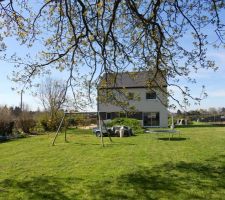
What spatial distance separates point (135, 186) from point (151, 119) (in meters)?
35.7

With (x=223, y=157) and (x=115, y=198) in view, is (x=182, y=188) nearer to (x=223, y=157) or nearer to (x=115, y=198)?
(x=115, y=198)

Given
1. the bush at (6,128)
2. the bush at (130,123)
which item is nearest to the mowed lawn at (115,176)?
the bush at (6,128)

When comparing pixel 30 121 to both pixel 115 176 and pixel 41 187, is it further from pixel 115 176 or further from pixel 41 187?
pixel 41 187

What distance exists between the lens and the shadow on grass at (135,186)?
878 cm

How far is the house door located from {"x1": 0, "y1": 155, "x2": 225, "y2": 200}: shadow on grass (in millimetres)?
33034

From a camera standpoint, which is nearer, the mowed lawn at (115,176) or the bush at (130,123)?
the mowed lawn at (115,176)

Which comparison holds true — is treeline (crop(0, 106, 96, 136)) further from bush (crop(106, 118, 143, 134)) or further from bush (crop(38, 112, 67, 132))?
bush (crop(106, 118, 143, 134))

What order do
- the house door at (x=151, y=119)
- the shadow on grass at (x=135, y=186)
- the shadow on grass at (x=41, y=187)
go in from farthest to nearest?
the house door at (x=151, y=119), the shadow on grass at (x=41, y=187), the shadow on grass at (x=135, y=186)

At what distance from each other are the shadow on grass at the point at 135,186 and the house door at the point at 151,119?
33.0 metres

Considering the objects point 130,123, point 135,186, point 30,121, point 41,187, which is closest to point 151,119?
point 130,123

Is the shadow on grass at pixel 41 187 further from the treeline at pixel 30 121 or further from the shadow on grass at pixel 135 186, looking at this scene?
the treeline at pixel 30 121

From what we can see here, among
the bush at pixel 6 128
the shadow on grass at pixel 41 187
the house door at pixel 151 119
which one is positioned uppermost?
the house door at pixel 151 119

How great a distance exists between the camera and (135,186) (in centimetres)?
959

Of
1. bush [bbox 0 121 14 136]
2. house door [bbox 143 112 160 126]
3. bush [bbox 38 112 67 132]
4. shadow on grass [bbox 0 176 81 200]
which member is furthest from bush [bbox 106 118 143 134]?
shadow on grass [bbox 0 176 81 200]
